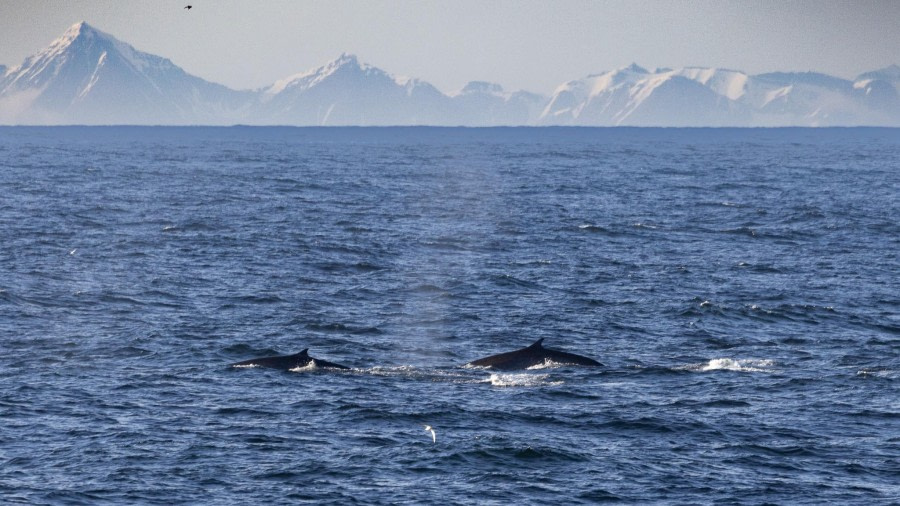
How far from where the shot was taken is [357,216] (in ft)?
323

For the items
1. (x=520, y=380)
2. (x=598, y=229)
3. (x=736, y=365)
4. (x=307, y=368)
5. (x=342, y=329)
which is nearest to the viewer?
(x=520, y=380)

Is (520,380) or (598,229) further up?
(598,229)

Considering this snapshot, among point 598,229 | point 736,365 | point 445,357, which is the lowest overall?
point 445,357

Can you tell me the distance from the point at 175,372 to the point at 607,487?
54.4 ft

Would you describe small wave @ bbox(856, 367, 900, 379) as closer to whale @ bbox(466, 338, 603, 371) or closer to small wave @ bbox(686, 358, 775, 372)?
small wave @ bbox(686, 358, 775, 372)

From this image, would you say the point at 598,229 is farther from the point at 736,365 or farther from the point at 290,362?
the point at 290,362

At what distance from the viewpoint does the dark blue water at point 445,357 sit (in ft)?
103

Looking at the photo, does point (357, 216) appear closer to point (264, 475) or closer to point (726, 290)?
point (726, 290)

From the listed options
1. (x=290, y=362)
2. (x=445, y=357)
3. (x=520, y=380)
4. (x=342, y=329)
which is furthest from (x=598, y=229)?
(x=290, y=362)

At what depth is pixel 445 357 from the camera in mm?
45469

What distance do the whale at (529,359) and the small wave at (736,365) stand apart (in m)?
3.48

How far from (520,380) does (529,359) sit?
1.92 metres

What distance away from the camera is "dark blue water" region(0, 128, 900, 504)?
31438mm

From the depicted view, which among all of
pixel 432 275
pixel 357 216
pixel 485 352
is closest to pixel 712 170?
pixel 357 216
